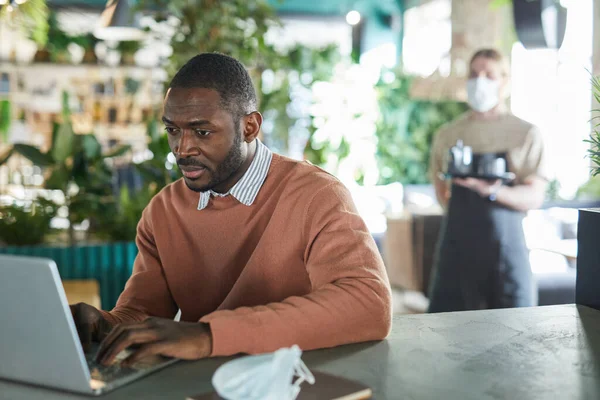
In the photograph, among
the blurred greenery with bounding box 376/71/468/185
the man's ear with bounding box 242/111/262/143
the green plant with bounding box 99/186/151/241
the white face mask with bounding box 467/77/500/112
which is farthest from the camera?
the blurred greenery with bounding box 376/71/468/185

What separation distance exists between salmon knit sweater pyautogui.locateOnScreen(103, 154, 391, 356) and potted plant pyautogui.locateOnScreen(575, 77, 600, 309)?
556 mm

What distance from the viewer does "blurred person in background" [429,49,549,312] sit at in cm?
343

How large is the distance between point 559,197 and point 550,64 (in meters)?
1.13

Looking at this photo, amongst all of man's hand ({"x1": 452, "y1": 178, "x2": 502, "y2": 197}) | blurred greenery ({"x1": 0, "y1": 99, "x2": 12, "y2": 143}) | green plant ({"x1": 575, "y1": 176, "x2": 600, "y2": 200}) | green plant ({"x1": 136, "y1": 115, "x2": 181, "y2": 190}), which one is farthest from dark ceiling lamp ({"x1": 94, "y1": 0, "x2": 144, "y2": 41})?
green plant ({"x1": 575, "y1": 176, "x2": 600, "y2": 200})

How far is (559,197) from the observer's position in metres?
6.30

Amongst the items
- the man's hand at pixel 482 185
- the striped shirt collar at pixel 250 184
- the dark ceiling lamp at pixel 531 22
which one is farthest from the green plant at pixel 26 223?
the dark ceiling lamp at pixel 531 22

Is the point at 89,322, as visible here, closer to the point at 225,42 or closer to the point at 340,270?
the point at 340,270

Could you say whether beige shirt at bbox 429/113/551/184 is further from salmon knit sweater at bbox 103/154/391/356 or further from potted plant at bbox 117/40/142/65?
potted plant at bbox 117/40/142/65

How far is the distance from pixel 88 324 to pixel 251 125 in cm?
56

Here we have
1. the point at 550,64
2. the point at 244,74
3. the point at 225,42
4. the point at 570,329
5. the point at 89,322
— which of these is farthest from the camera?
the point at 550,64

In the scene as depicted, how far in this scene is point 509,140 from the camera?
11.5ft

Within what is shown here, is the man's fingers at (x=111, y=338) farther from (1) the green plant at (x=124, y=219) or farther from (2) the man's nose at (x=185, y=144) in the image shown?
(1) the green plant at (x=124, y=219)

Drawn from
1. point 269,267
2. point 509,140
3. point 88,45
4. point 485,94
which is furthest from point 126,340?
point 88,45

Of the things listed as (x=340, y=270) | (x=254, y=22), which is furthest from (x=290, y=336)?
(x=254, y=22)
